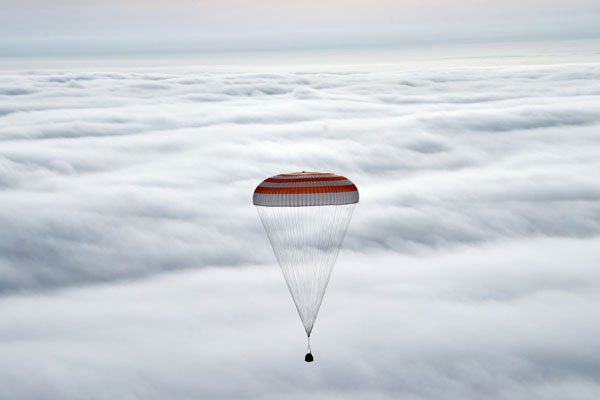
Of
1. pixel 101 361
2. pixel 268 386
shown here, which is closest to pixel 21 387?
pixel 101 361

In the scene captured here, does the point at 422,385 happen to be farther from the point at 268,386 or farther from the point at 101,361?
the point at 101,361

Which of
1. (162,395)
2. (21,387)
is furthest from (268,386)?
(21,387)

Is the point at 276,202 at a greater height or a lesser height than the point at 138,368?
greater

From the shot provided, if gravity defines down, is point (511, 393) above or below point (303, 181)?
below

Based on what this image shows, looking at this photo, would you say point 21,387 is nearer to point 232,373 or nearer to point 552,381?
point 232,373

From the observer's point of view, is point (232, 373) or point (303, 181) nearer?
point (303, 181)

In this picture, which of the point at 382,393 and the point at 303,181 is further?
the point at 382,393
